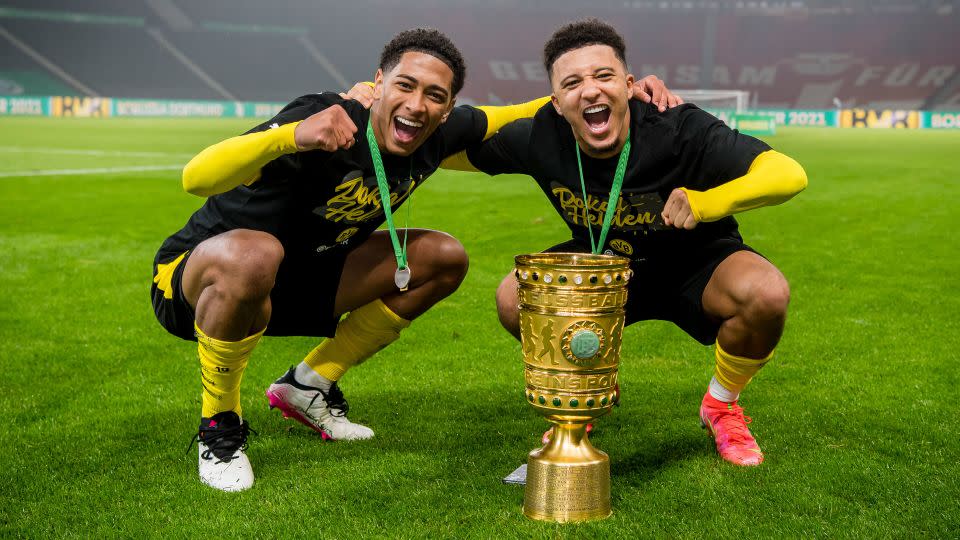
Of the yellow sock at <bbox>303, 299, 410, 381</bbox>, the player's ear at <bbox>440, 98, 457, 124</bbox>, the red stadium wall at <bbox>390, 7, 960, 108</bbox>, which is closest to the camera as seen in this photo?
the player's ear at <bbox>440, 98, 457, 124</bbox>

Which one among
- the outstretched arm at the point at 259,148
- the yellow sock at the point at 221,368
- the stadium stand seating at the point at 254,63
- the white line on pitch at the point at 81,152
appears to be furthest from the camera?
the stadium stand seating at the point at 254,63

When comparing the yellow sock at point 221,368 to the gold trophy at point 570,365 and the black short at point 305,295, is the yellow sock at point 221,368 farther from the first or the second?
the gold trophy at point 570,365

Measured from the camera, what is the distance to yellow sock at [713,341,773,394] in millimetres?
3166

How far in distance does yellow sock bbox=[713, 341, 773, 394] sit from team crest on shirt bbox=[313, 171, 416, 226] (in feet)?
4.03

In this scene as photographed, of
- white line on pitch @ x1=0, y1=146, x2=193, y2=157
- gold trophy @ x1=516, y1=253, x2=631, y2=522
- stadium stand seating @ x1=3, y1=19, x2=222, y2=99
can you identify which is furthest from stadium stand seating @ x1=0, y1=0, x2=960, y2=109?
gold trophy @ x1=516, y1=253, x2=631, y2=522

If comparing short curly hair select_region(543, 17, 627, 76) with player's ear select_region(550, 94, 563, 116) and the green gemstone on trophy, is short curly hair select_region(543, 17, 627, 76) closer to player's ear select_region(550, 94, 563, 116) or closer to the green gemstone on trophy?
player's ear select_region(550, 94, 563, 116)

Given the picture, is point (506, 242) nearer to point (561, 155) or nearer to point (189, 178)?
point (561, 155)

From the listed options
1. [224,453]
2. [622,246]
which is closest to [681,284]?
[622,246]

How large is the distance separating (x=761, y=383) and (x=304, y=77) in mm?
46184

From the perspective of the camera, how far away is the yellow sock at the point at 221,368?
3006 millimetres

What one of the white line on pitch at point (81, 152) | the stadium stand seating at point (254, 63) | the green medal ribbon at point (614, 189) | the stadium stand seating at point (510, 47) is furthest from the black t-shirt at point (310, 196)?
the stadium stand seating at point (254, 63)

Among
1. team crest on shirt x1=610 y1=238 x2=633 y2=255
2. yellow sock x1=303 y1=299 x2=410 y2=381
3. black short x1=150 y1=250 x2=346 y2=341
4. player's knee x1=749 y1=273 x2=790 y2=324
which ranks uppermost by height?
team crest on shirt x1=610 y1=238 x2=633 y2=255

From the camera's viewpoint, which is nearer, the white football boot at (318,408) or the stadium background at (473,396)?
the stadium background at (473,396)

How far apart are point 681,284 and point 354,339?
1178 millimetres
